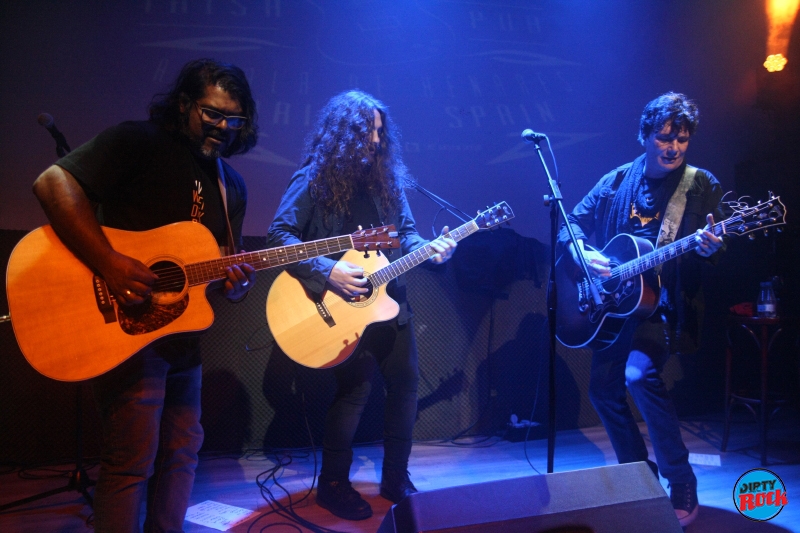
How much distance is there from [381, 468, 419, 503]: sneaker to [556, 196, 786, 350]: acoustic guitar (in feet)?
4.24

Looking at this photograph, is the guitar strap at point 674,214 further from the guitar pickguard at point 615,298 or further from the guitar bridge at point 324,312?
the guitar bridge at point 324,312

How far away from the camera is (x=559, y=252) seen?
353 cm

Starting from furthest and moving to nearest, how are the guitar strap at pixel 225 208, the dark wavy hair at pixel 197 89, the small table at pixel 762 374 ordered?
the small table at pixel 762 374 < the guitar strap at pixel 225 208 < the dark wavy hair at pixel 197 89

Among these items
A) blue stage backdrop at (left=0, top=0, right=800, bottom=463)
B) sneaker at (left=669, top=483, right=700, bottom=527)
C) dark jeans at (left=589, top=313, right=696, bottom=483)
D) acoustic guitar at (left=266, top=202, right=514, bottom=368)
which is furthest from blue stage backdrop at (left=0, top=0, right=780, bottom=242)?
sneaker at (left=669, top=483, right=700, bottom=527)

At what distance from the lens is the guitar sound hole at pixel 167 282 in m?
2.04

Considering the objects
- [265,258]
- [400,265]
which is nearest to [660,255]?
[400,265]

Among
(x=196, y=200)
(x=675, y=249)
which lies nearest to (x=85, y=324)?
(x=196, y=200)

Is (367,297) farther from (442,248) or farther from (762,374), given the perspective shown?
(762,374)

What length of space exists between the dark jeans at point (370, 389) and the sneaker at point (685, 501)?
1.42m

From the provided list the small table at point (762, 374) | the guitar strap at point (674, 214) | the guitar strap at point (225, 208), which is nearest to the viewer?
the guitar strap at point (225, 208)

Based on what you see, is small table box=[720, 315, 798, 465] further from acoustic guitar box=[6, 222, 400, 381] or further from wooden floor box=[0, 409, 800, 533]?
acoustic guitar box=[6, 222, 400, 381]

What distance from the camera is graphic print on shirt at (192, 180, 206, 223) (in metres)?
2.22

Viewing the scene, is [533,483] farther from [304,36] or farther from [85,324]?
[304,36]

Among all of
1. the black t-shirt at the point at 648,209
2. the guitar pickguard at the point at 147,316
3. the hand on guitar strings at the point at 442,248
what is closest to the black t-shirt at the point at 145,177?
the guitar pickguard at the point at 147,316
